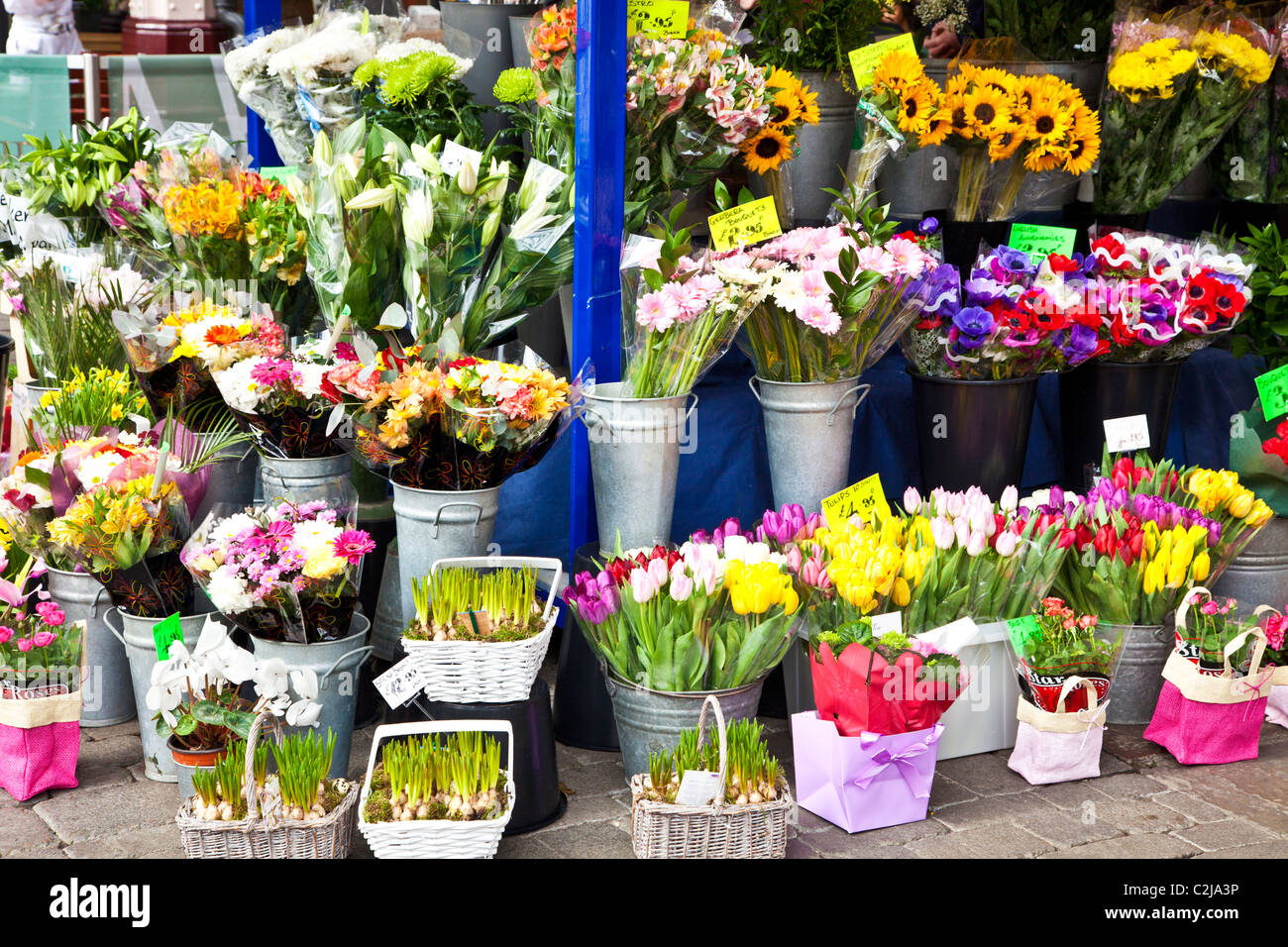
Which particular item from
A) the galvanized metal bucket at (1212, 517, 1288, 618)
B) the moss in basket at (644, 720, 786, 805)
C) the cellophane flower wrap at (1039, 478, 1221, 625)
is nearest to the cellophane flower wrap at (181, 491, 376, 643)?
the moss in basket at (644, 720, 786, 805)

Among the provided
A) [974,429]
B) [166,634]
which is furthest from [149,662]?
[974,429]

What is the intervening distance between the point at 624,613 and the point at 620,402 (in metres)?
0.50

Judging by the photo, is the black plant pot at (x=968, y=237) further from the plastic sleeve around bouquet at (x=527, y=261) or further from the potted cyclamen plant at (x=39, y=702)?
the potted cyclamen plant at (x=39, y=702)

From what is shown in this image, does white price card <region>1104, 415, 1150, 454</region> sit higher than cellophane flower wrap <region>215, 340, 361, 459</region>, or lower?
lower

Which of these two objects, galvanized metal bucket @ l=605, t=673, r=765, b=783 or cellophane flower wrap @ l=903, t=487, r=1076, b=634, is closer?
galvanized metal bucket @ l=605, t=673, r=765, b=783

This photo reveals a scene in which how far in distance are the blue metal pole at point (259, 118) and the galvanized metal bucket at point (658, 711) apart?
91.7 inches

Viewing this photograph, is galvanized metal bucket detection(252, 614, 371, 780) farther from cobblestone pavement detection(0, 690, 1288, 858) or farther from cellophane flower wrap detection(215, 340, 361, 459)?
cellophane flower wrap detection(215, 340, 361, 459)

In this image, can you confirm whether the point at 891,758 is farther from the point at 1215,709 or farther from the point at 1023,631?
the point at 1215,709

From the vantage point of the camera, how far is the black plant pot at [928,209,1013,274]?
11.6 feet

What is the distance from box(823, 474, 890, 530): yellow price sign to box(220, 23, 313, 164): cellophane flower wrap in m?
1.72

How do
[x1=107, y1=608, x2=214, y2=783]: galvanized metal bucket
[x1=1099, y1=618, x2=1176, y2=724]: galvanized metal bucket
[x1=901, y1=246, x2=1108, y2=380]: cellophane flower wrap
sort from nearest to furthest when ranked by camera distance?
1. [x1=107, y1=608, x2=214, y2=783]: galvanized metal bucket
2. [x1=1099, y1=618, x2=1176, y2=724]: galvanized metal bucket
3. [x1=901, y1=246, x2=1108, y2=380]: cellophane flower wrap

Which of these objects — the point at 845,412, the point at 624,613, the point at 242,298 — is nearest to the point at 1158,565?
the point at 845,412

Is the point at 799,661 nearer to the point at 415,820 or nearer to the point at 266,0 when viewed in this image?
the point at 415,820

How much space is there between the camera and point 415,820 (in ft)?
7.63
